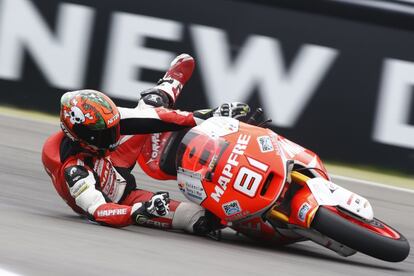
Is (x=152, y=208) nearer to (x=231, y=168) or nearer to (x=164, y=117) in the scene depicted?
(x=231, y=168)

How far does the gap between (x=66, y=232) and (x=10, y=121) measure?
13.9 ft

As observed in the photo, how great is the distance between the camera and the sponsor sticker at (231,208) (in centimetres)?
567

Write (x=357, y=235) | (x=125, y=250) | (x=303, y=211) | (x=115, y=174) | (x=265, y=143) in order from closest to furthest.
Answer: (x=125, y=250)
(x=357, y=235)
(x=303, y=211)
(x=265, y=143)
(x=115, y=174)

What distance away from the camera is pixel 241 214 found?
570cm

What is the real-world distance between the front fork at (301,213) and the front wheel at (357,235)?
59 mm

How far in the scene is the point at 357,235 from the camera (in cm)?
543

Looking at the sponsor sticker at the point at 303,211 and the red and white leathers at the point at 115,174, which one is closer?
the sponsor sticker at the point at 303,211

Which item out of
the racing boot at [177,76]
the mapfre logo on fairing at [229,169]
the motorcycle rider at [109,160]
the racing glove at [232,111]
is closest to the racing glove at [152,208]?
the motorcycle rider at [109,160]

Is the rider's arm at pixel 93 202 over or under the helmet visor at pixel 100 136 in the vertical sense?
under

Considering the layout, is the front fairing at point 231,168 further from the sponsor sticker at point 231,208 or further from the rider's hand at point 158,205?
the rider's hand at point 158,205

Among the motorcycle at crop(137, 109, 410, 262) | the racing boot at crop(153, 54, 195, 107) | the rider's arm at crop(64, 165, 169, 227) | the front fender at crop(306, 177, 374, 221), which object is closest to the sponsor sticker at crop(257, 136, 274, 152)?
the motorcycle at crop(137, 109, 410, 262)

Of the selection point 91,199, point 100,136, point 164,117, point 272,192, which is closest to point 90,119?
point 100,136

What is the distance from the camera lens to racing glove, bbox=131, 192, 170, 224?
5.77 m

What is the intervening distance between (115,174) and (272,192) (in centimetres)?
128
